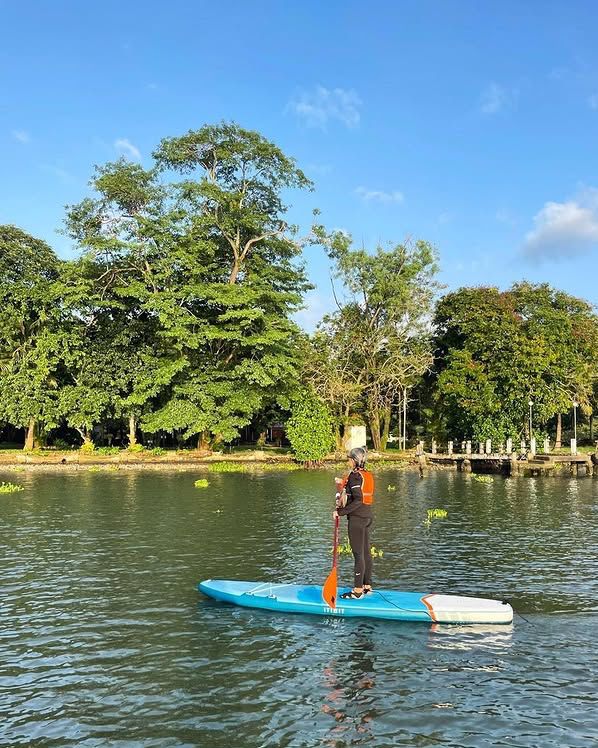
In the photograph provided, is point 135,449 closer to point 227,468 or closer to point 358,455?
point 227,468

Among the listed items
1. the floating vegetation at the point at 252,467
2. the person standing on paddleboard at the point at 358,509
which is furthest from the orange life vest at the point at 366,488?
the floating vegetation at the point at 252,467

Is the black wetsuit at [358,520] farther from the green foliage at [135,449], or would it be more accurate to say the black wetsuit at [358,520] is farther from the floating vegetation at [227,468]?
the green foliage at [135,449]

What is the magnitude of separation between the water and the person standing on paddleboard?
94 cm

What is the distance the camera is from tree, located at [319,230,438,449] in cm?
5766

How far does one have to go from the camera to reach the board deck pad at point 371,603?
11.9 metres

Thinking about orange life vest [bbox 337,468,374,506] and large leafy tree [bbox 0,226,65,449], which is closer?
orange life vest [bbox 337,468,374,506]

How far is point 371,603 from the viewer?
12383 mm

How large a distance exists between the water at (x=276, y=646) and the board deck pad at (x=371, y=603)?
0.64ft

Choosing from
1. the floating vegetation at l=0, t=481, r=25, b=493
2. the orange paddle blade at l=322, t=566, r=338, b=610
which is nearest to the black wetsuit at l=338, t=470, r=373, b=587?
the orange paddle blade at l=322, t=566, r=338, b=610

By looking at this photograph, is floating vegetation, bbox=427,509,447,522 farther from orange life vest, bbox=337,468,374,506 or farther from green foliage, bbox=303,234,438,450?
green foliage, bbox=303,234,438,450

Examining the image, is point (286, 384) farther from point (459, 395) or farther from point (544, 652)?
Answer: point (544, 652)

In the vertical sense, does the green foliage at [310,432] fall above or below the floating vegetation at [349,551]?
above

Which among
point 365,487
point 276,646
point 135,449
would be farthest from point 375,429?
point 276,646

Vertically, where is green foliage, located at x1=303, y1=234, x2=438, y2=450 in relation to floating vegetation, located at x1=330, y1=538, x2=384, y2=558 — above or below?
above
